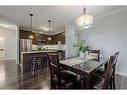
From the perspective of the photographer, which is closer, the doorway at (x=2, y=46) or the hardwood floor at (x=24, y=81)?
the hardwood floor at (x=24, y=81)

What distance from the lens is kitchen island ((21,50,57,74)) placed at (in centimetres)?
420

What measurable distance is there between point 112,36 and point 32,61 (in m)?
3.69

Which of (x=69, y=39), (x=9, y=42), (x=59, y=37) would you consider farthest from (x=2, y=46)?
(x=69, y=39)

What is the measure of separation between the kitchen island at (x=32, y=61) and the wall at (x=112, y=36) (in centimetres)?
275

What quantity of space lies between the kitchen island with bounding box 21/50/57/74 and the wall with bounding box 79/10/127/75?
275 centimetres

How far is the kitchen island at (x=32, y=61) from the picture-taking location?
4.20 m

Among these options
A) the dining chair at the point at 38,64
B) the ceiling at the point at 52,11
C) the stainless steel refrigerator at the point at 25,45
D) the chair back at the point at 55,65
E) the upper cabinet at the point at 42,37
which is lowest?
the dining chair at the point at 38,64

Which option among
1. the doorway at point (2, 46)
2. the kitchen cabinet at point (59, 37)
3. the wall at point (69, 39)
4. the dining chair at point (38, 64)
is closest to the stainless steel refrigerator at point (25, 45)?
the doorway at point (2, 46)

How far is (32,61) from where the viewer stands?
174 inches

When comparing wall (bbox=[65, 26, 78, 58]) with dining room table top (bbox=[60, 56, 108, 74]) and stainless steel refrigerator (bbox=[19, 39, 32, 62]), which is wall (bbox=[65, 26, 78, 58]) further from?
dining room table top (bbox=[60, 56, 108, 74])

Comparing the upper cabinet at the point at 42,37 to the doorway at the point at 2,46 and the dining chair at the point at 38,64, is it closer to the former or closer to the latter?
the doorway at the point at 2,46

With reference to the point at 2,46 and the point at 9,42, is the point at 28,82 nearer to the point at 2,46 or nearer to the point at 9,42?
the point at 2,46
